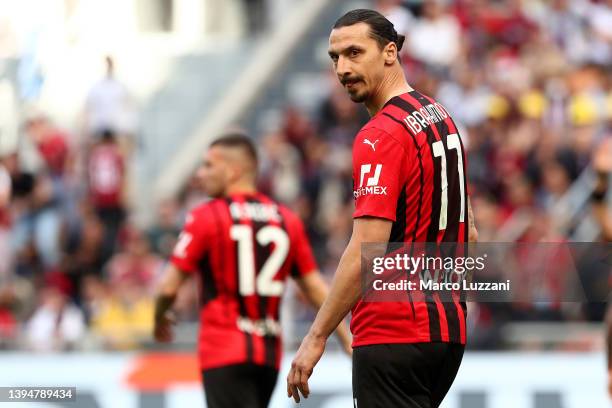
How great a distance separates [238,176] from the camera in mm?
8508

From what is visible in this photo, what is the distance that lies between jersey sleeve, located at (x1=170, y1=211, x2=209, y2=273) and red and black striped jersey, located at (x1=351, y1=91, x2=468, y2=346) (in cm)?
245

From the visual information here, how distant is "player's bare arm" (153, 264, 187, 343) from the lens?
8164 millimetres

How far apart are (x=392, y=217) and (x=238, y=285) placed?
270 cm

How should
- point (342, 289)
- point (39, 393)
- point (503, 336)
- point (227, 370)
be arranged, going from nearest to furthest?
point (342, 289) → point (227, 370) → point (39, 393) → point (503, 336)

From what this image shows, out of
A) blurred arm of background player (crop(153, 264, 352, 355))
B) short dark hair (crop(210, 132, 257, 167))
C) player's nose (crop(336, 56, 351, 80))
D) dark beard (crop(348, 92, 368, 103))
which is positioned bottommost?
blurred arm of background player (crop(153, 264, 352, 355))

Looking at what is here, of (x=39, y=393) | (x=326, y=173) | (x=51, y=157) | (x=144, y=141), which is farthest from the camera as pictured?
(x=144, y=141)

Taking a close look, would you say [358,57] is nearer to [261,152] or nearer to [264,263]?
[264,263]

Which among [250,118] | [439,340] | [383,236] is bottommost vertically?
[439,340]

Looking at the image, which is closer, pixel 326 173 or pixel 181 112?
pixel 326 173

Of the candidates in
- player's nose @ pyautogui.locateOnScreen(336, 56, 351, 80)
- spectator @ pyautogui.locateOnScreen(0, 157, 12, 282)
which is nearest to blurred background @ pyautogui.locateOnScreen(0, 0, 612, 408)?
spectator @ pyautogui.locateOnScreen(0, 157, 12, 282)

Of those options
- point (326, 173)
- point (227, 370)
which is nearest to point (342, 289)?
point (227, 370)

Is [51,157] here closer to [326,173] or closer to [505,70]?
[326,173]

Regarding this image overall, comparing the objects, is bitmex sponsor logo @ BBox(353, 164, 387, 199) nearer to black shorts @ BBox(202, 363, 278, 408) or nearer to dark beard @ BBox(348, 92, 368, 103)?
dark beard @ BBox(348, 92, 368, 103)

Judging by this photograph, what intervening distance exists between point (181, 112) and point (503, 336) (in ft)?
29.8
